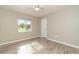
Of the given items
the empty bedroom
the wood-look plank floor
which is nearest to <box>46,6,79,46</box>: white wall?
the empty bedroom

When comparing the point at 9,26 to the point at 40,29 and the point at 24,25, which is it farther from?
the point at 40,29

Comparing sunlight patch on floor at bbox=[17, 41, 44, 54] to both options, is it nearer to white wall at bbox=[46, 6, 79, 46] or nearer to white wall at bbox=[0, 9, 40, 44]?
white wall at bbox=[0, 9, 40, 44]

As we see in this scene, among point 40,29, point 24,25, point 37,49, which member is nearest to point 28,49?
point 37,49

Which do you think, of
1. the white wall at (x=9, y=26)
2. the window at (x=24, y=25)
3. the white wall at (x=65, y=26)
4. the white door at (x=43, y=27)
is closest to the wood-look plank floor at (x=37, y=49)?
the white wall at (x=65, y=26)

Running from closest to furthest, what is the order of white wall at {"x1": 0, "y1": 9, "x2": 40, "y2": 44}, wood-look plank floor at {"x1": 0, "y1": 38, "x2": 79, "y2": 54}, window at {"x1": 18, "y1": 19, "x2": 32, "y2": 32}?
1. wood-look plank floor at {"x1": 0, "y1": 38, "x2": 79, "y2": 54}
2. white wall at {"x1": 0, "y1": 9, "x2": 40, "y2": 44}
3. window at {"x1": 18, "y1": 19, "x2": 32, "y2": 32}

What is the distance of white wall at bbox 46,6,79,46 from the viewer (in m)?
4.17

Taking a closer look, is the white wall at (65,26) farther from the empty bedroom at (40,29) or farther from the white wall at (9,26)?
the white wall at (9,26)

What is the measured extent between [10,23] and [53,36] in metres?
3.19

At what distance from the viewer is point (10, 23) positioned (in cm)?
536

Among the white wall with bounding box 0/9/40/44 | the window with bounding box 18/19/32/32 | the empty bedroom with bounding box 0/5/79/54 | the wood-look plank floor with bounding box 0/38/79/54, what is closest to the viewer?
the wood-look plank floor with bounding box 0/38/79/54

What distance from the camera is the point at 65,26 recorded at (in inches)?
191

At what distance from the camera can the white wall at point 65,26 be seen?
417cm
